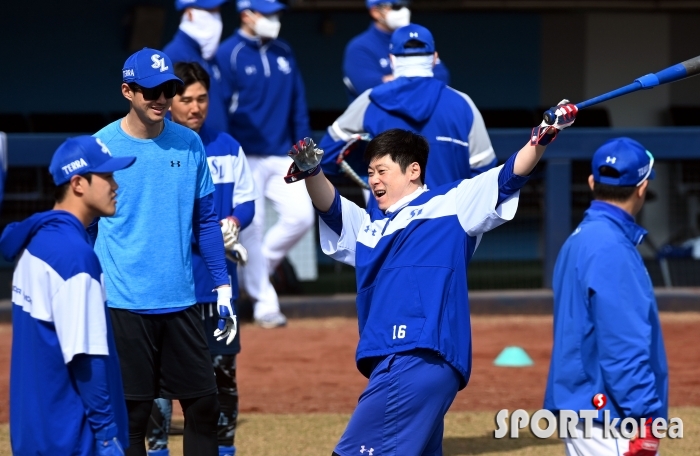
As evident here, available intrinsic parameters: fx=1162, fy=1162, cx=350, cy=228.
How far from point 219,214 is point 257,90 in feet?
11.1

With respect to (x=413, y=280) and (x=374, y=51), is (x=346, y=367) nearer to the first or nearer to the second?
(x=374, y=51)

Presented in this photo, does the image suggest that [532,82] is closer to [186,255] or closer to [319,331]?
[319,331]

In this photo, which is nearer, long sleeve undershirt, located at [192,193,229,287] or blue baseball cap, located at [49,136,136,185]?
blue baseball cap, located at [49,136,136,185]

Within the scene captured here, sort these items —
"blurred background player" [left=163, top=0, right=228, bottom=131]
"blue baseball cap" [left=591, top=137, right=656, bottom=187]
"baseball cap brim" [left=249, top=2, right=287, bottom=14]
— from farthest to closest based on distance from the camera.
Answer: "baseball cap brim" [left=249, top=2, right=287, bottom=14], "blurred background player" [left=163, top=0, right=228, bottom=131], "blue baseball cap" [left=591, top=137, right=656, bottom=187]

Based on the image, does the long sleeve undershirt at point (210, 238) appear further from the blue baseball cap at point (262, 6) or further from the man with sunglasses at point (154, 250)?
the blue baseball cap at point (262, 6)

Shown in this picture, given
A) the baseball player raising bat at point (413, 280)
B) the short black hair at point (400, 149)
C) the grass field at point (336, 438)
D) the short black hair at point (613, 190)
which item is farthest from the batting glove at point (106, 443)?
the grass field at point (336, 438)

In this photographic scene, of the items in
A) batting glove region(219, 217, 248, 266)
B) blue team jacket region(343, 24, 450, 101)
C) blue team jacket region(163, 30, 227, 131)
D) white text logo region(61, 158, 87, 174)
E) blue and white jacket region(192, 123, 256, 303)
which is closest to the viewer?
white text logo region(61, 158, 87, 174)

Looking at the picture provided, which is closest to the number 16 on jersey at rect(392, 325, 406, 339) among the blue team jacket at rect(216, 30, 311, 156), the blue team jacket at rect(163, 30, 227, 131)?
the blue team jacket at rect(163, 30, 227, 131)

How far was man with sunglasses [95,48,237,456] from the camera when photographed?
432 cm

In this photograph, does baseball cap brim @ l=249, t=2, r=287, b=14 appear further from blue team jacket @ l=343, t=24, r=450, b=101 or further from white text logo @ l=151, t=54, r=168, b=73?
white text logo @ l=151, t=54, r=168, b=73

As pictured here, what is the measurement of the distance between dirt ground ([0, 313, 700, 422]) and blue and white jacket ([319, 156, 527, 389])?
112 inches

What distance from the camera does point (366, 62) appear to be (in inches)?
318

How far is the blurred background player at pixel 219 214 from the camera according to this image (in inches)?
196

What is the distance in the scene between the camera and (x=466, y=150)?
18.7 feet
